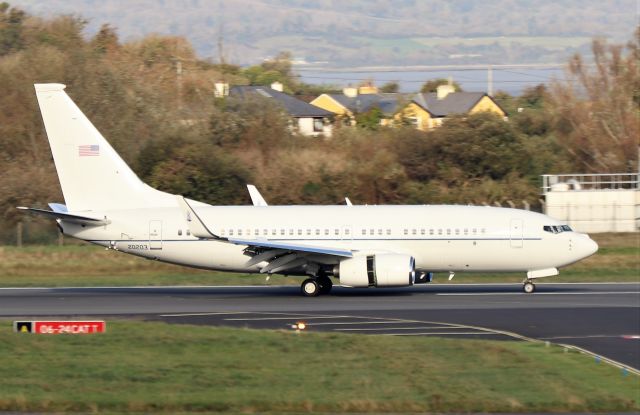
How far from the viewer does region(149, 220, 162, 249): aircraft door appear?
33.7 m

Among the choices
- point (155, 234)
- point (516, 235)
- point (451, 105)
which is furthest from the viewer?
point (451, 105)

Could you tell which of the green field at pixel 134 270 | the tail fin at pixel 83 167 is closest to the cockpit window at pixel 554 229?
the green field at pixel 134 270

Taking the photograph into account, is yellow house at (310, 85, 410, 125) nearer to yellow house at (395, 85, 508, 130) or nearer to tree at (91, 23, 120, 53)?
yellow house at (395, 85, 508, 130)

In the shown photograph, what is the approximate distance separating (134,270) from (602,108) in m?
42.8

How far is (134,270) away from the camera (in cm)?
4259

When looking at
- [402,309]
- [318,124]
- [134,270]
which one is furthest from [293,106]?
[402,309]

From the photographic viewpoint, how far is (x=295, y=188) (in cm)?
5684

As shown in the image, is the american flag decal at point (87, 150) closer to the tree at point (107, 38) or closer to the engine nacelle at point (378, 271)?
the engine nacelle at point (378, 271)

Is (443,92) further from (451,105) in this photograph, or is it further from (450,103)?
(451,105)

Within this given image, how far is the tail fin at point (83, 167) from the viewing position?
1353 inches

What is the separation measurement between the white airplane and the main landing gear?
0.03 m

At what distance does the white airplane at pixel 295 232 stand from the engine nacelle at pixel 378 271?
34mm

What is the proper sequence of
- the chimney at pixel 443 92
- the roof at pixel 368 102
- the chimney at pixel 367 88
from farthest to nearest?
1. the chimney at pixel 367 88
2. the chimney at pixel 443 92
3. the roof at pixel 368 102

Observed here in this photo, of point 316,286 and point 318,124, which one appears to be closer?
point 316,286
